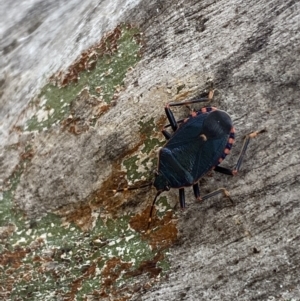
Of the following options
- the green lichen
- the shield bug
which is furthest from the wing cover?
the green lichen

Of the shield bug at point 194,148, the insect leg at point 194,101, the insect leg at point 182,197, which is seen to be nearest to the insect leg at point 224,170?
the shield bug at point 194,148

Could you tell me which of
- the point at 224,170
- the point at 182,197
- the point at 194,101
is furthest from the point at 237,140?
the point at 182,197

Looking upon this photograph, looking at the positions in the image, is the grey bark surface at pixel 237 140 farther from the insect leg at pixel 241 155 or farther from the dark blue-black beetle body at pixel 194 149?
the dark blue-black beetle body at pixel 194 149

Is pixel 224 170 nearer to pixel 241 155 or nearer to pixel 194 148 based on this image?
pixel 241 155

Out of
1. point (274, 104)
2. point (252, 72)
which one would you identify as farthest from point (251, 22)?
point (274, 104)

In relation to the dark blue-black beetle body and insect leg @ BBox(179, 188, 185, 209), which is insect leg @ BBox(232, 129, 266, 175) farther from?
insect leg @ BBox(179, 188, 185, 209)
